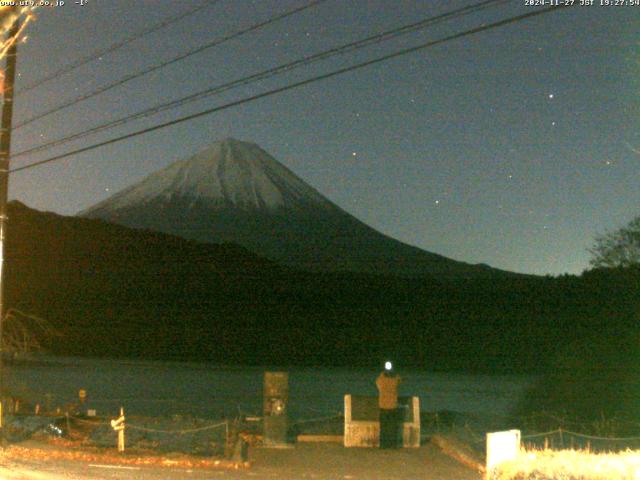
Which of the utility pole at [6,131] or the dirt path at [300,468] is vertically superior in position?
the utility pole at [6,131]

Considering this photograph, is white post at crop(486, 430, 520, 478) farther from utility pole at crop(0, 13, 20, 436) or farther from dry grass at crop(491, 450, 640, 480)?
utility pole at crop(0, 13, 20, 436)

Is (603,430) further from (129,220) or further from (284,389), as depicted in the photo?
(129,220)

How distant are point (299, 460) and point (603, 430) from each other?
13.7m

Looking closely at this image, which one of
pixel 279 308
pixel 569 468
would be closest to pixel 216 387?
pixel 569 468

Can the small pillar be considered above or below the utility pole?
below

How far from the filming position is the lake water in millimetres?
36844

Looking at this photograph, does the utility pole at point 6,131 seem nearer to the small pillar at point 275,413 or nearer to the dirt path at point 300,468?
the dirt path at point 300,468

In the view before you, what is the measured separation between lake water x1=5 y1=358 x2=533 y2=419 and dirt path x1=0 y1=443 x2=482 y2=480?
13.4 metres

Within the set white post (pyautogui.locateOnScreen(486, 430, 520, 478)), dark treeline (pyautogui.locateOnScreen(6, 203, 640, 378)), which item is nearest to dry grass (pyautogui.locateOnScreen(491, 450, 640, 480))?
white post (pyautogui.locateOnScreen(486, 430, 520, 478))

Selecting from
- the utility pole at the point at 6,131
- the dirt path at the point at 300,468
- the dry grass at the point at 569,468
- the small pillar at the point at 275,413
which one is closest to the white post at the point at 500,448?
the dry grass at the point at 569,468

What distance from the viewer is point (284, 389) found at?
1998 centimetres

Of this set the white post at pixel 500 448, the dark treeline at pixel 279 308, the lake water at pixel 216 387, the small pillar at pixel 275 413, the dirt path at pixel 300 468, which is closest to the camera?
the white post at pixel 500 448

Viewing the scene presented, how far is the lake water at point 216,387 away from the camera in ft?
121

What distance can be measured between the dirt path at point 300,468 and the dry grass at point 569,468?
2.10 m
